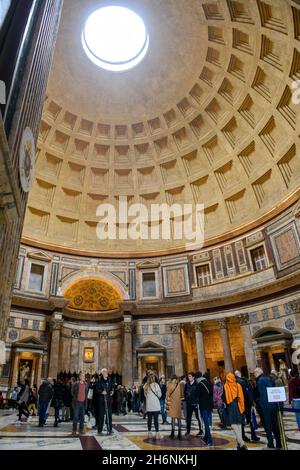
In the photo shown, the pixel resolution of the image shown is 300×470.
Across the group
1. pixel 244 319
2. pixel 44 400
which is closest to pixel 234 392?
pixel 44 400

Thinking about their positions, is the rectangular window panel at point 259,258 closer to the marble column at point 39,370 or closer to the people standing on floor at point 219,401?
the people standing on floor at point 219,401

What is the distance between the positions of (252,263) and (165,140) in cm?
1170

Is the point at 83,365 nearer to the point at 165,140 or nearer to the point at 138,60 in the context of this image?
the point at 165,140

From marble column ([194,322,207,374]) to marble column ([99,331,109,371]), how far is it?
633cm

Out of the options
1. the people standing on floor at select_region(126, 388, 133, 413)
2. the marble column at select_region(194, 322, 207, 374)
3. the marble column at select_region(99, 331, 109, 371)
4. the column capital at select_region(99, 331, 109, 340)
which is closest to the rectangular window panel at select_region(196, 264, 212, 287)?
the marble column at select_region(194, 322, 207, 374)

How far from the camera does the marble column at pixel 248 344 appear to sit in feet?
59.0

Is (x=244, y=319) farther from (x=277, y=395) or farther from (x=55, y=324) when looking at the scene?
(x=277, y=395)

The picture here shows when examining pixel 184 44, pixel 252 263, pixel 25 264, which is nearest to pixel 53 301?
pixel 25 264

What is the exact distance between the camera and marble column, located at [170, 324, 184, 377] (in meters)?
19.9

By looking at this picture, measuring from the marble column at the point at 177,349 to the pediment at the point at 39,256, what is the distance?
9956 mm

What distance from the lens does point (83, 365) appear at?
21.0 metres
